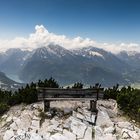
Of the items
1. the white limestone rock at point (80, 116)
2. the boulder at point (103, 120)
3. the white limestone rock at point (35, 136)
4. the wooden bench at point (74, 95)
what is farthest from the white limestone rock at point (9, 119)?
the boulder at point (103, 120)

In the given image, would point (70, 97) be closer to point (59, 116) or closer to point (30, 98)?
point (59, 116)

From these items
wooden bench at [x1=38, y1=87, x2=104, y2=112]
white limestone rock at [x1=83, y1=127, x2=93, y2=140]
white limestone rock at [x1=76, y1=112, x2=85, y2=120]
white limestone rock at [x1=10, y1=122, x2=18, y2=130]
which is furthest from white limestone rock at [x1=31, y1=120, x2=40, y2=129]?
white limestone rock at [x1=83, y1=127, x2=93, y2=140]

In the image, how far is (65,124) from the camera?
15.5 meters

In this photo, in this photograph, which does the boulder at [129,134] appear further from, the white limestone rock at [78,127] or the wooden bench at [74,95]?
the wooden bench at [74,95]

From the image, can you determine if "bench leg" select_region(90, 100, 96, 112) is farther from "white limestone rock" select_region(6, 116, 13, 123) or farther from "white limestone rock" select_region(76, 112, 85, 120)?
"white limestone rock" select_region(6, 116, 13, 123)

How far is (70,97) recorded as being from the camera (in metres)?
17.3

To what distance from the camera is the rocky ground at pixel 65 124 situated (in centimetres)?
1455

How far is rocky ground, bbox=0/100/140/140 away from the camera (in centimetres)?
1455

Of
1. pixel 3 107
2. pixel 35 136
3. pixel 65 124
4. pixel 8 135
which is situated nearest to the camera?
pixel 35 136

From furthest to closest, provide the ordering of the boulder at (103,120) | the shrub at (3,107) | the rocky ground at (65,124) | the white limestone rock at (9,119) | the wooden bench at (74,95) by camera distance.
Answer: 1. the shrub at (3,107)
2. the wooden bench at (74,95)
3. the white limestone rock at (9,119)
4. the boulder at (103,120)
5. the rocky ground at (65,124)

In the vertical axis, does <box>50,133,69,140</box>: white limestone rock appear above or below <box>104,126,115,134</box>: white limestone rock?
below

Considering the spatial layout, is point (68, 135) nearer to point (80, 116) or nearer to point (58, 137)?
point (58, 137)

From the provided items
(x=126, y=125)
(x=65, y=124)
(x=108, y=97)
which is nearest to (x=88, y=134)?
(x=65, y=124)

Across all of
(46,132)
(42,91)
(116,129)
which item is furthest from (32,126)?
(116,129)
